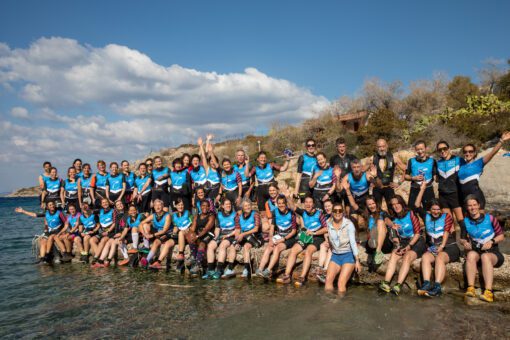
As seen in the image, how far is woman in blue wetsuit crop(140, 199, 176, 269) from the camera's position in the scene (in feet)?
29.3

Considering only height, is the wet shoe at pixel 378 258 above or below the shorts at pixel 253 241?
below

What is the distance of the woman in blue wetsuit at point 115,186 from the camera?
10570 mm

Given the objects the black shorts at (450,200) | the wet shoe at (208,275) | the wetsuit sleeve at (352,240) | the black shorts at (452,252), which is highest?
the black shorts at (450,200)

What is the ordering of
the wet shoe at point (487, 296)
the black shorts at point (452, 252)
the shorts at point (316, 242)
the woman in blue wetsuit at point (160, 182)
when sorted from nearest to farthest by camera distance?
the wet shoe at point (487, 296) < the black shorts at point (452, 252) < the shorts at point (316, 242) < the woman in blue wetsuit at point (160, 182)

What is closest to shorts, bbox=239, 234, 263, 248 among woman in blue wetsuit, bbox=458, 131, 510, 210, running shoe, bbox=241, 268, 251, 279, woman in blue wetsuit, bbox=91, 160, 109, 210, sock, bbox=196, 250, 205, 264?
running shoe, bbox=241, 268, 251, 279

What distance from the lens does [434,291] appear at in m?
5.92

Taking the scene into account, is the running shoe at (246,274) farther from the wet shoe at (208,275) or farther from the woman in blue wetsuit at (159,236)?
the woman in blue wetsuit at (159,236)

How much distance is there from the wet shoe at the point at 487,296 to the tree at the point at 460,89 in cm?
2784

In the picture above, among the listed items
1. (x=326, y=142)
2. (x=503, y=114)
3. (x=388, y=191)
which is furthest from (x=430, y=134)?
(x=388, y=191)

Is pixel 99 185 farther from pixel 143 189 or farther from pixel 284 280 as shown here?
pixel 284 280

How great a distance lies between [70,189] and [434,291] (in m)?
10.1

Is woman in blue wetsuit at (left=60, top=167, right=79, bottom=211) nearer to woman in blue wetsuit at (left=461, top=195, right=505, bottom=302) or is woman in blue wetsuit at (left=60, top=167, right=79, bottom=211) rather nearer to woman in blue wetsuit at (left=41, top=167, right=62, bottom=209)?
woman in blue wetsuit at (left=41, top=167, right=62, bottom=209)

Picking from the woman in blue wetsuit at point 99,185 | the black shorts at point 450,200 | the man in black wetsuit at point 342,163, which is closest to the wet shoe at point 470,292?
the black shorts at point 450,200

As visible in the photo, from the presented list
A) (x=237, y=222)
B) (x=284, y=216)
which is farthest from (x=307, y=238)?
(x=237, y=222)
